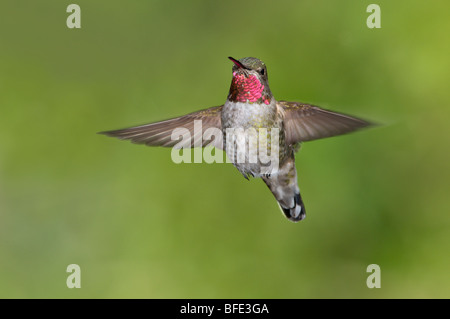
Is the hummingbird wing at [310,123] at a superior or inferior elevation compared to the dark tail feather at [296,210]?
superior

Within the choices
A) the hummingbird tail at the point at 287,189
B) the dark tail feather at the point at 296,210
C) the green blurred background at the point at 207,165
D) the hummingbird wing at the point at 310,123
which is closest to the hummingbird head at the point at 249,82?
the hummingbird wing at the point at 310,123

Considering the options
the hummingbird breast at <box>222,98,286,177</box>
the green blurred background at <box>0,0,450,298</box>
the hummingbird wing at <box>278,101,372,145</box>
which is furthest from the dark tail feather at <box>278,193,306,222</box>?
the green blurred background at <box>0,0,450,298</box>

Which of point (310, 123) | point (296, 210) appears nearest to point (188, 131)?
point (310, 123)

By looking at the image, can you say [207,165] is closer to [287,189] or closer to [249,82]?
[287,189]

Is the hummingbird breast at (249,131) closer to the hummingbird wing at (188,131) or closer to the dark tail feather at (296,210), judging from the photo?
the hummingbird wing at (188,131)

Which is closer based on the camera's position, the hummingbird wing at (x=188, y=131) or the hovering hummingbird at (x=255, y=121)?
the hovering hummingbird at (x=255, y=121)

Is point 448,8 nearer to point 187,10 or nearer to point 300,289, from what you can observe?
point 187,10

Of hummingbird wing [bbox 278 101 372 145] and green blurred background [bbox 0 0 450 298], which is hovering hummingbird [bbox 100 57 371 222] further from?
green blurred background [bbox 0 0 450 298]
